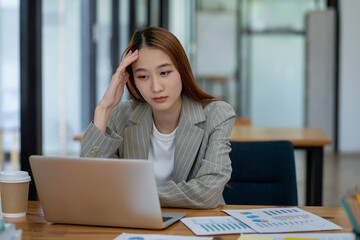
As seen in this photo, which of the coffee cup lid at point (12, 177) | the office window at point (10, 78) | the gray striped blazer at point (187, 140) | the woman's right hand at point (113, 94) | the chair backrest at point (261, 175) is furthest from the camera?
the office window at point (10, 78)

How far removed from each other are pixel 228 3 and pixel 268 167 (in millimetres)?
7760

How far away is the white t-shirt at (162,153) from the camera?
6.45 ft

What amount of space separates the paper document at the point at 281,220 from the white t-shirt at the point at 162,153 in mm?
513

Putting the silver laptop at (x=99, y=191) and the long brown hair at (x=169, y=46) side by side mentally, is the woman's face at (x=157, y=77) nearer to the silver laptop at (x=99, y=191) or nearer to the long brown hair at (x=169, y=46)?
the long brown hair at (x=169, y=46)

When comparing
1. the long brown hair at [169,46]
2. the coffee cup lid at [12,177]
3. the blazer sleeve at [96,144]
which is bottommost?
the coffee cup lid at [12,177]

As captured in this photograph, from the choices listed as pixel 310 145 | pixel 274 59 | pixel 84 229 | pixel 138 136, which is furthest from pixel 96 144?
pixel 274 59

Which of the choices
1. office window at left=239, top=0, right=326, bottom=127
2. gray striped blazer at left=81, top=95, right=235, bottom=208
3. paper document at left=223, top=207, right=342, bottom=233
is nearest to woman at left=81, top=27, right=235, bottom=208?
gray striped blazer at left=81, top=95, right=235, bottom=208

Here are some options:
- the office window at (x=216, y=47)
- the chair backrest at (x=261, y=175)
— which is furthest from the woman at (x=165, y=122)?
the office window at (x=216, y=47)

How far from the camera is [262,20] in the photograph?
9.80 m

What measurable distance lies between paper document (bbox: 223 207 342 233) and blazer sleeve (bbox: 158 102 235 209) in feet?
0.41

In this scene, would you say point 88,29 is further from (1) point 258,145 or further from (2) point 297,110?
(2) point 297,110

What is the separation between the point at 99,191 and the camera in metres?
1.28

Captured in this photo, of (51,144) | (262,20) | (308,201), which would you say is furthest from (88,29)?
(262,20)

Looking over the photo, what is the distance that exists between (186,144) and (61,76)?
3180 mm
